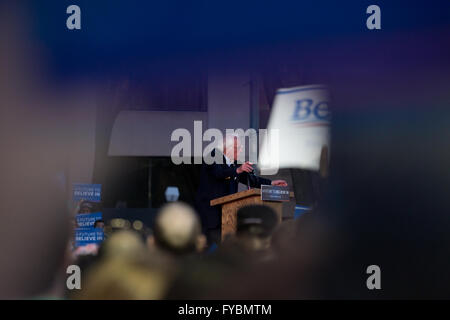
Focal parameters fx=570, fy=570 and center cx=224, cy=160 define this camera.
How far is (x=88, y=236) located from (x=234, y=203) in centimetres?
119

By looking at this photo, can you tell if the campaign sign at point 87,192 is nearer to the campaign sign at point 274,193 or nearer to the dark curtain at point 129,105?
the dark curtain at point 129,105

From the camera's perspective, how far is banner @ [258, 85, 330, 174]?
415 cm

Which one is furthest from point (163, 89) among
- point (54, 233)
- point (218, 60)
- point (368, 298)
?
point (368, 298)

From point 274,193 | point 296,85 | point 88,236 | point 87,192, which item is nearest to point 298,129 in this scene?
point 296,85

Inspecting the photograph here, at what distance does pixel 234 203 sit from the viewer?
4684mm

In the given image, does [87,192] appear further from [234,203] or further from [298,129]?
[298,129]

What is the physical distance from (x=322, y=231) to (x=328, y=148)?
23.2 inches

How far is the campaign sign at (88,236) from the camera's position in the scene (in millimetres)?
4400

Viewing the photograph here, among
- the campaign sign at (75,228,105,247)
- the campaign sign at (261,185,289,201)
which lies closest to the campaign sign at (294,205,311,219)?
the campaign sign at (261,185,289,201)

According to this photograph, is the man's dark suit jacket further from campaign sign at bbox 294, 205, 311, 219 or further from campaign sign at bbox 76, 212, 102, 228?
campaign sign at bbox 76, 212, 102, 228

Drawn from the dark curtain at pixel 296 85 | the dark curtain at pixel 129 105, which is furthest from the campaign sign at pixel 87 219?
the dark curtain at pixel 296 85

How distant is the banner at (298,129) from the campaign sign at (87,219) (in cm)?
151

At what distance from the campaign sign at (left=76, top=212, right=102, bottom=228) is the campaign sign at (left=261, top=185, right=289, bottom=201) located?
1.34m

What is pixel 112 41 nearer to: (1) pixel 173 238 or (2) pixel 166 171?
(1) pixel 173 238
